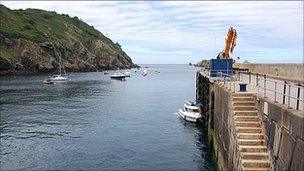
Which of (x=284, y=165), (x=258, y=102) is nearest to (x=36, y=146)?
(x=258, y=102)

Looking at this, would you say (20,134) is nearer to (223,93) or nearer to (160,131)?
(160,131)

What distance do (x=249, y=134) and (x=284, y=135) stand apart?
18.0 ft

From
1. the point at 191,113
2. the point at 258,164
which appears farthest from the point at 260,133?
the point at 191,113

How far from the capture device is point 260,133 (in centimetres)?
2320

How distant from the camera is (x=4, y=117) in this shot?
60000 millimetres

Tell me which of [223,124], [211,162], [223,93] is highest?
[223,93]

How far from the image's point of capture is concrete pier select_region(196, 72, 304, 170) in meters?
16.3

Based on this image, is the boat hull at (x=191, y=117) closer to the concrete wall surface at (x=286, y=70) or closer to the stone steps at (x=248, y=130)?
the concrete wall surface at (x=286, y=70)

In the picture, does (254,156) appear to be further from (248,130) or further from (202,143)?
(202,143)

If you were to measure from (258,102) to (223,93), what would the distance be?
670 centimetres

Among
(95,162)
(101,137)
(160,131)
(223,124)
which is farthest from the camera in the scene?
(160,131)

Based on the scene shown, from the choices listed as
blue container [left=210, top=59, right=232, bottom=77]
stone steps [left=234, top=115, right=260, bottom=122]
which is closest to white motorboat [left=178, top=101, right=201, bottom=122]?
blue container [left=210, top=59, right=232, bottom=77]

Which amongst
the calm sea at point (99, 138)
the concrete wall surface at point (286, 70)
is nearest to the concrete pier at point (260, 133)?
the concrete wall surface at point (286, 70)

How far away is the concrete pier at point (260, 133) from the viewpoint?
16267 mm
